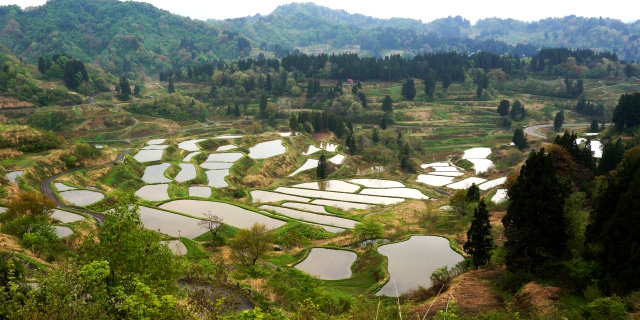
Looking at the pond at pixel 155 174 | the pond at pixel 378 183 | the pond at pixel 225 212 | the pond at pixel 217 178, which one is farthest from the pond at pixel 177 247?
the pond at pixel 378 183

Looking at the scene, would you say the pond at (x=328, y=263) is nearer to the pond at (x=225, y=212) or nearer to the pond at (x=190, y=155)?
the pond at (x=225, y=212)

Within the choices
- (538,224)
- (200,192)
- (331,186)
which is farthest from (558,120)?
(200,192)

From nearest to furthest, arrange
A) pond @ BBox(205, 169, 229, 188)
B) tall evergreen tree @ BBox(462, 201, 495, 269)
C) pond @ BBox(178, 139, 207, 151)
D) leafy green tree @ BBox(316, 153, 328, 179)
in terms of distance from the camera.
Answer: tall evergreen tree @ BBox(462, 201, 495, 269) < pond @ BBox(205, 169, 229, 188) < leafy green tree @ BBox(316, 153, 328, 179) < pond @ BBox(178, 139, 207, 151)

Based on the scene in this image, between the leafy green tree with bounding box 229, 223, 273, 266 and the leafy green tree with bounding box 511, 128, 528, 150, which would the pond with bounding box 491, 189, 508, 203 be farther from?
the leafy green tree with bounding box 511, 128, 528, 150

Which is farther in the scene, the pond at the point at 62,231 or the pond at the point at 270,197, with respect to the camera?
the pond at the point at 270,197

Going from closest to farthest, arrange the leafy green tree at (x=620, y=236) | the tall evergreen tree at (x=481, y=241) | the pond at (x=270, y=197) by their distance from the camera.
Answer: the leafy green tree at (x=620, y=236)
the tall evergreen tree at (x=481, y=241)
the pond at (x=270, y=197)

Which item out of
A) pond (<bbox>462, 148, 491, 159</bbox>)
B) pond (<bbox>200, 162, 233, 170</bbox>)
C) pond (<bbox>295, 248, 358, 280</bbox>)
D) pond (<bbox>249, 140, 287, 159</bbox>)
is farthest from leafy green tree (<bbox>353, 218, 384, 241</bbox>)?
pond (<bbox>462, 148, 491, 159</bbox>)
